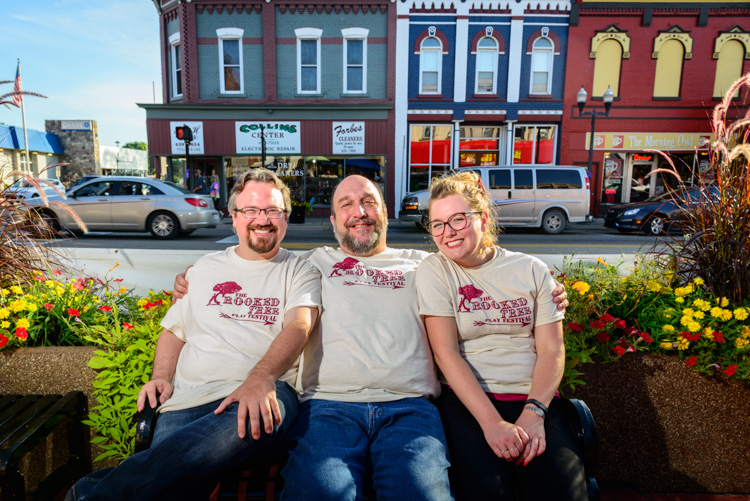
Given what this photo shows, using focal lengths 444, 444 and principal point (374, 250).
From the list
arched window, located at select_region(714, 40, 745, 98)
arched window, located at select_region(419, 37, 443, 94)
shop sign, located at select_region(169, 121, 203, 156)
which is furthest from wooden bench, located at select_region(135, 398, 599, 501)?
arched window, located at select_region(714, 40, 745, 98)

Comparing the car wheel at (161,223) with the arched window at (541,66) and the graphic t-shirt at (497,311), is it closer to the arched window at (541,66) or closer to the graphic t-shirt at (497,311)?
the graphic t-shirt at (497,311)

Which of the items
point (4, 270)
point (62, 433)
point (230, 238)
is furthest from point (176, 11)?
point (62, 433)

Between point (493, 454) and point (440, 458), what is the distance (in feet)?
0.79

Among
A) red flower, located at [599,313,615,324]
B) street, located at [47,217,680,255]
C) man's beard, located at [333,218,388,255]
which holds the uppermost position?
man's beard, located at [333,218,388,255]

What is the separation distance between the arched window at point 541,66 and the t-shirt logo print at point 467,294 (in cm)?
1752

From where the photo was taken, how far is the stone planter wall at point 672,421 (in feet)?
8.18

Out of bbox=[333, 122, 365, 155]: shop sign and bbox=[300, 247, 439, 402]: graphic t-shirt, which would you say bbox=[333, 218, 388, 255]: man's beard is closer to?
bbox=[300, 247, 439, 402]: graphic t-shirt

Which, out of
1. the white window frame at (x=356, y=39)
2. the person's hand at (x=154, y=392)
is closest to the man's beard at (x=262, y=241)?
the person's hand at (x=154, y=392)

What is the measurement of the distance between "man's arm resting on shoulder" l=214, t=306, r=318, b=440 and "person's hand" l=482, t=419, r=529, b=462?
35.4 inches

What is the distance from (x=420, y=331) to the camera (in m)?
2.24

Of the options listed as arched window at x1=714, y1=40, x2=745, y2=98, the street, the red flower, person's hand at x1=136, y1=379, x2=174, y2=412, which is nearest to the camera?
person's hand at x1=136, y1=379, x2=174, y2=412

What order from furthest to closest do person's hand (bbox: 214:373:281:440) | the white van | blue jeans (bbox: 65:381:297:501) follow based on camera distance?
1. the white van
2. person's hand (bbox: 214:373:281:440)
3. blue jeans (bbox: 65:381:297:501)

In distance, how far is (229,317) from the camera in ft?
7.25

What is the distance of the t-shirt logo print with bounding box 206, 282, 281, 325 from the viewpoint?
7.26ft
